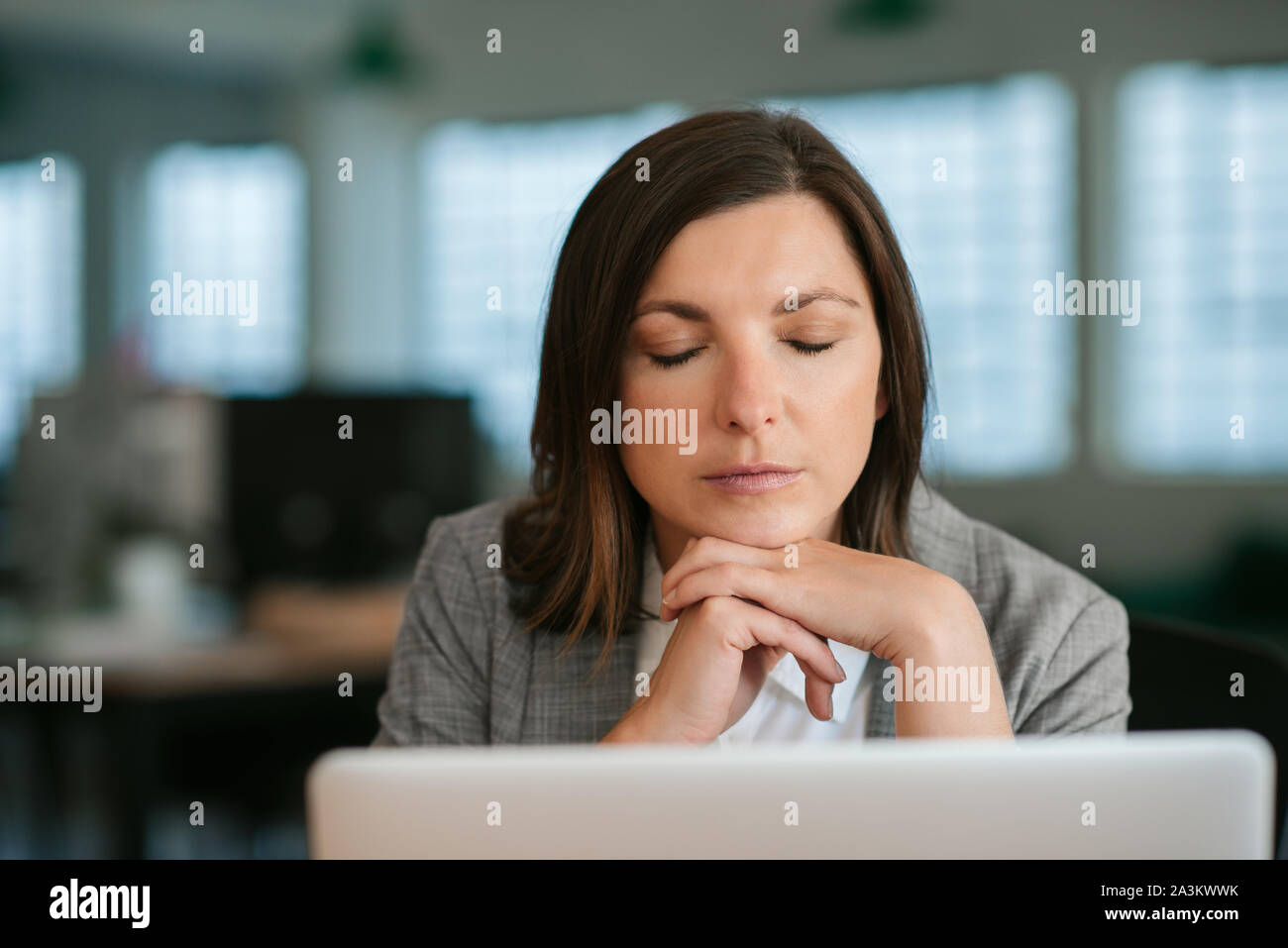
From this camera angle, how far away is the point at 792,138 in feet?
3.64

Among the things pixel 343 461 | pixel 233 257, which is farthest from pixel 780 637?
Answer: pixel 233 257

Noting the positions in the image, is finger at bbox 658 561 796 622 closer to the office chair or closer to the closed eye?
the closed eye

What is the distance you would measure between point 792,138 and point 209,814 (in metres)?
2.63

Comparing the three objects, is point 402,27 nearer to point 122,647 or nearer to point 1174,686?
point 122,647

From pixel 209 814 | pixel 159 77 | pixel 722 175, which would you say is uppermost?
pixel 159 77

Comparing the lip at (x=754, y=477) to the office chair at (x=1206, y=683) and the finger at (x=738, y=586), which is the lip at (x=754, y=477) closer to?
the finger at (x=738, y=586)

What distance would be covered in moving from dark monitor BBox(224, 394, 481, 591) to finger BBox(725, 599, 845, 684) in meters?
1.63

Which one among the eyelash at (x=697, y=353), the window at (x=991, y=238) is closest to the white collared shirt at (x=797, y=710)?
the eyelash at (x=697, y=353)

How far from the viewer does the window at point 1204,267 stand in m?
4.39

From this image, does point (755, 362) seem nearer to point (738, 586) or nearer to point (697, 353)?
point (697, 353)

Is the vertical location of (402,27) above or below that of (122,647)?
above

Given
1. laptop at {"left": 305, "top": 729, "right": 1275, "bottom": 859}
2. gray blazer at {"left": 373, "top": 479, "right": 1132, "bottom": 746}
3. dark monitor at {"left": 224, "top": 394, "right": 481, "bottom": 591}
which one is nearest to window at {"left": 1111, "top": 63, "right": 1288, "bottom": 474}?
dark monitor at {"left": 224, "top": 394, "right": 481, "bottom": 591}

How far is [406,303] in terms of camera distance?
5.23 metres

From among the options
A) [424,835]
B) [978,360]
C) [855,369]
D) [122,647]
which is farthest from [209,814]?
[978,360]
